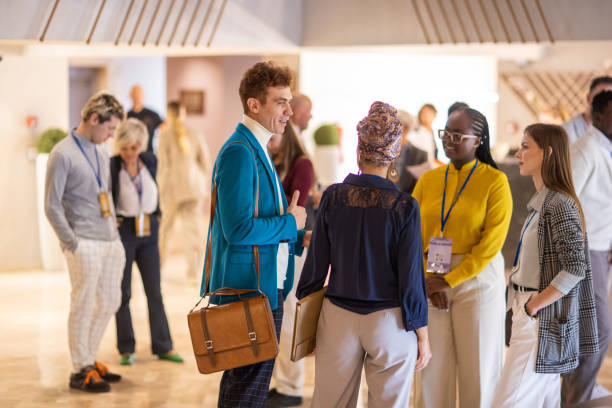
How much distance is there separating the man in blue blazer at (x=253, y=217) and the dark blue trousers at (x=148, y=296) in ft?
6.42

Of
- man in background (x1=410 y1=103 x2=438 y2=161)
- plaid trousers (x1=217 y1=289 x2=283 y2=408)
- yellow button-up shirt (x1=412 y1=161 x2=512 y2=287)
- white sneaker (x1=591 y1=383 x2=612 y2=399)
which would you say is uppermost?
man in background (x1=410 y1=103 x2=438 y2=161)

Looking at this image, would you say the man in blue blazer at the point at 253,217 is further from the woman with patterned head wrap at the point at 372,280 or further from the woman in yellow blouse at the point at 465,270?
the woman in yellow blouse at the point at 465,270

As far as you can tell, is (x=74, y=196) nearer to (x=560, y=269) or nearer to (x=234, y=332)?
(x=234, y=332)

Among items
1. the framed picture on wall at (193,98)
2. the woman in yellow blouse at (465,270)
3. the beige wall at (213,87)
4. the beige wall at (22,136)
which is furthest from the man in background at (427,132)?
the framed picture on wall at (193,98)

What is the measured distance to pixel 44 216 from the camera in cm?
770

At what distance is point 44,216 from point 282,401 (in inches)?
189

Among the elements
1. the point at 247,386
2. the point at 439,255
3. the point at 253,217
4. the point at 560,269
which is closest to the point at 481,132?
the point at 439,255

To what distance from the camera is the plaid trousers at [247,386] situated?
2.52m

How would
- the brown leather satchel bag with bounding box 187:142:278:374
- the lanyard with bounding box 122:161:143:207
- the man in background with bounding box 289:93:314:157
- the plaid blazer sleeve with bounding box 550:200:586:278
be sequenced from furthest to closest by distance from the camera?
the lanyard with bounding box 122:161:143:207
the man in background with bounding box 289:93:314:157
the plaid blazer sleeve with bounding box 550:200:586:278
the brown leather satchel bag with bounding box 187:142:278:374

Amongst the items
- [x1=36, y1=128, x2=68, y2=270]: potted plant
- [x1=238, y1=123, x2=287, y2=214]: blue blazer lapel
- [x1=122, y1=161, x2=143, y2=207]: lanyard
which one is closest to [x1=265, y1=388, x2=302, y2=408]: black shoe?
[x1=122, y1=161, x2=143, y2=207]: lanyard

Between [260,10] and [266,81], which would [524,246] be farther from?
[260,10]

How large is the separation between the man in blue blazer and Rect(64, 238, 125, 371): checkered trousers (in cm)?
151

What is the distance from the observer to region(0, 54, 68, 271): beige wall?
754cm

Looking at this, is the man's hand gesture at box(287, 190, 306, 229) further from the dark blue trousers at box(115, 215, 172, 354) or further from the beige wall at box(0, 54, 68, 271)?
the beige wall at box(0, 54, 68, 271)
